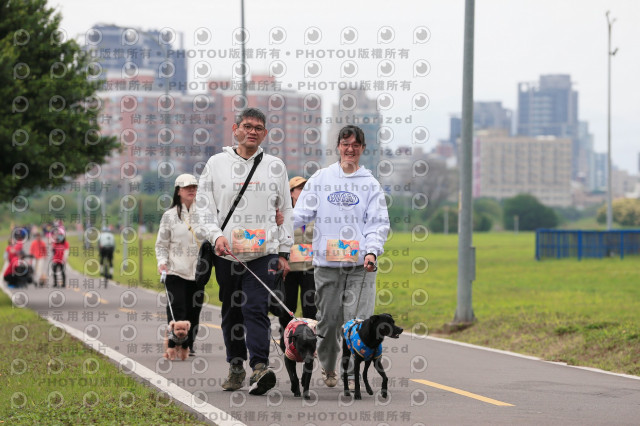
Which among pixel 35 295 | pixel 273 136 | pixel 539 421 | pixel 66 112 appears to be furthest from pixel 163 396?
pixel 35 295

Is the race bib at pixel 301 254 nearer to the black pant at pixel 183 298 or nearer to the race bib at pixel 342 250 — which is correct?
the black pant at pixel 183 298

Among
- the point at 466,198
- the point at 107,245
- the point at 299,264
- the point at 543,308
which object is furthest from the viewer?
the point at 107,245

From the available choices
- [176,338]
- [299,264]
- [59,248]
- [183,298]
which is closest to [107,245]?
[59,248]

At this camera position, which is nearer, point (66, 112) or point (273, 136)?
point (273, 136)

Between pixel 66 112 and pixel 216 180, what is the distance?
1425 cm

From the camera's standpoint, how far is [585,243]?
51.7 meters

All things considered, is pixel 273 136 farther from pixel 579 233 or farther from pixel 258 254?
pixel 579 233

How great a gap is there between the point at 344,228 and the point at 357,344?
1077 mm

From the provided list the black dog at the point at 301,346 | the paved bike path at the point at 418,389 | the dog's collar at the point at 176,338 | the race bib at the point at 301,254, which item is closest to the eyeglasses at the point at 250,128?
the black dog at the point at 301,346

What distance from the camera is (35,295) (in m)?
27.9

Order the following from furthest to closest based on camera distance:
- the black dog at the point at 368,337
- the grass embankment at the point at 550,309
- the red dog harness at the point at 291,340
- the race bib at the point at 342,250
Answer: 1. the grass embankment at the point at 550,309
2. the race bib at the point at 342,250
3. the red dog harness at the point at 291,340
4. the black dog at the point at 368,337

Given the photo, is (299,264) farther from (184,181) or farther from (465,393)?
(465,393)

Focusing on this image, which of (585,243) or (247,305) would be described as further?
(585,243)

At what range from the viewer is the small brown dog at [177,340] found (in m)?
11.3
